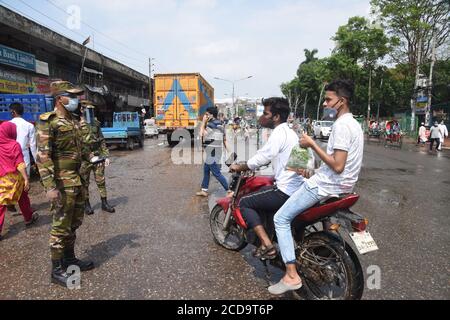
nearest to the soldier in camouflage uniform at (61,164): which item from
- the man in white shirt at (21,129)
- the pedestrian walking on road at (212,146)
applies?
the man in white shirt at (21,129)

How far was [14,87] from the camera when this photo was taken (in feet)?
48.2

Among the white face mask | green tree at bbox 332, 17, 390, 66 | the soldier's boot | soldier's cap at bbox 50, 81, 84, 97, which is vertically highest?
green tree at bbox 332, 17, 390, 66

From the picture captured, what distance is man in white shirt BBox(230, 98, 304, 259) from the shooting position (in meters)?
3.13

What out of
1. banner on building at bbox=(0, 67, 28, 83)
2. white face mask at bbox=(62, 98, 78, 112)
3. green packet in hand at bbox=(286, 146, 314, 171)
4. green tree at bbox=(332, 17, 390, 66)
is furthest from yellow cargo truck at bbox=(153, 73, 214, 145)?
green tree at bbox=(332, 17, 390, 66)

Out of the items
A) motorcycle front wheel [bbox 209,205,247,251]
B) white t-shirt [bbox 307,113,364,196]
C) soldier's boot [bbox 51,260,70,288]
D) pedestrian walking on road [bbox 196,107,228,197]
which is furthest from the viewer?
pedestrian walking on road [bbox 196,107,228,197]

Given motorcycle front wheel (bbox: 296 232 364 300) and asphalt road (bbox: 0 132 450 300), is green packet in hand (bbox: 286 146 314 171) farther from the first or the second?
asphalt road (bbox: 0 132 450 300)

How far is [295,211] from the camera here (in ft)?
9.46

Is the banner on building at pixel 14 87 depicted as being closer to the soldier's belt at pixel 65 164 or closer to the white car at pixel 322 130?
the soldier's belt at pixel 65 164

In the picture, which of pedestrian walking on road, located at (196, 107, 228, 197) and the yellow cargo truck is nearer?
pedestrian walking on road, located at (196, 107, 228, 197)

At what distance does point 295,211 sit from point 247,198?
569 mm

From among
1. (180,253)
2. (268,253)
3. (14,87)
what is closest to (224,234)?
(180,253)

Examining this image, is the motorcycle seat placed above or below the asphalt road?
above
